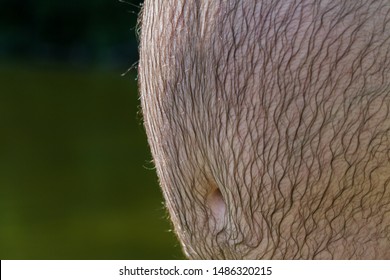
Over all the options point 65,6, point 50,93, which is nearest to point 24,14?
point 65,6

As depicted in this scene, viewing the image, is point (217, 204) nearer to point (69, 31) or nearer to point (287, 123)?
point (287, 123)

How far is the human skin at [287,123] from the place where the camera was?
80cm

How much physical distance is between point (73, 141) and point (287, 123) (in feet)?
18.4

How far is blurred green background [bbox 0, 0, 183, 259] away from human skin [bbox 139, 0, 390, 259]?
406mm

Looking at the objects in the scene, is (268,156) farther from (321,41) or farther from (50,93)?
(50,93)

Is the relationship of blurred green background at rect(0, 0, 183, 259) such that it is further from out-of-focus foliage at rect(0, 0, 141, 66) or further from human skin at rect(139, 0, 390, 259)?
human skin at rect(139, 0, 390, 259)

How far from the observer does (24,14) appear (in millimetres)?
11305

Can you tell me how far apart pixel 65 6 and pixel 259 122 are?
423 inches

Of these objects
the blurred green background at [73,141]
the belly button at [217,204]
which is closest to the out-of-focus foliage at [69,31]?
the blurred green background at [73,141]

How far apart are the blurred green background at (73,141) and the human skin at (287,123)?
1.33 feet

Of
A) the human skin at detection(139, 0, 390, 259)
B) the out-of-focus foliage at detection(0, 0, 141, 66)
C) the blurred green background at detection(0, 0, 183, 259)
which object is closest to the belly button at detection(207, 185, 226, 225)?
the human skin at detection(139, 0, 390, 259)

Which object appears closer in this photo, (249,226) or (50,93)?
(249,226)

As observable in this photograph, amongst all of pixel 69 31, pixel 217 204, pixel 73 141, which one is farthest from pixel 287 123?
pixel 69 31

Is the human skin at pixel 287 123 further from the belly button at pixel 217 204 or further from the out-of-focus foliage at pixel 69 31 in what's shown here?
the out-of-focus foliage at pixel 69 31
